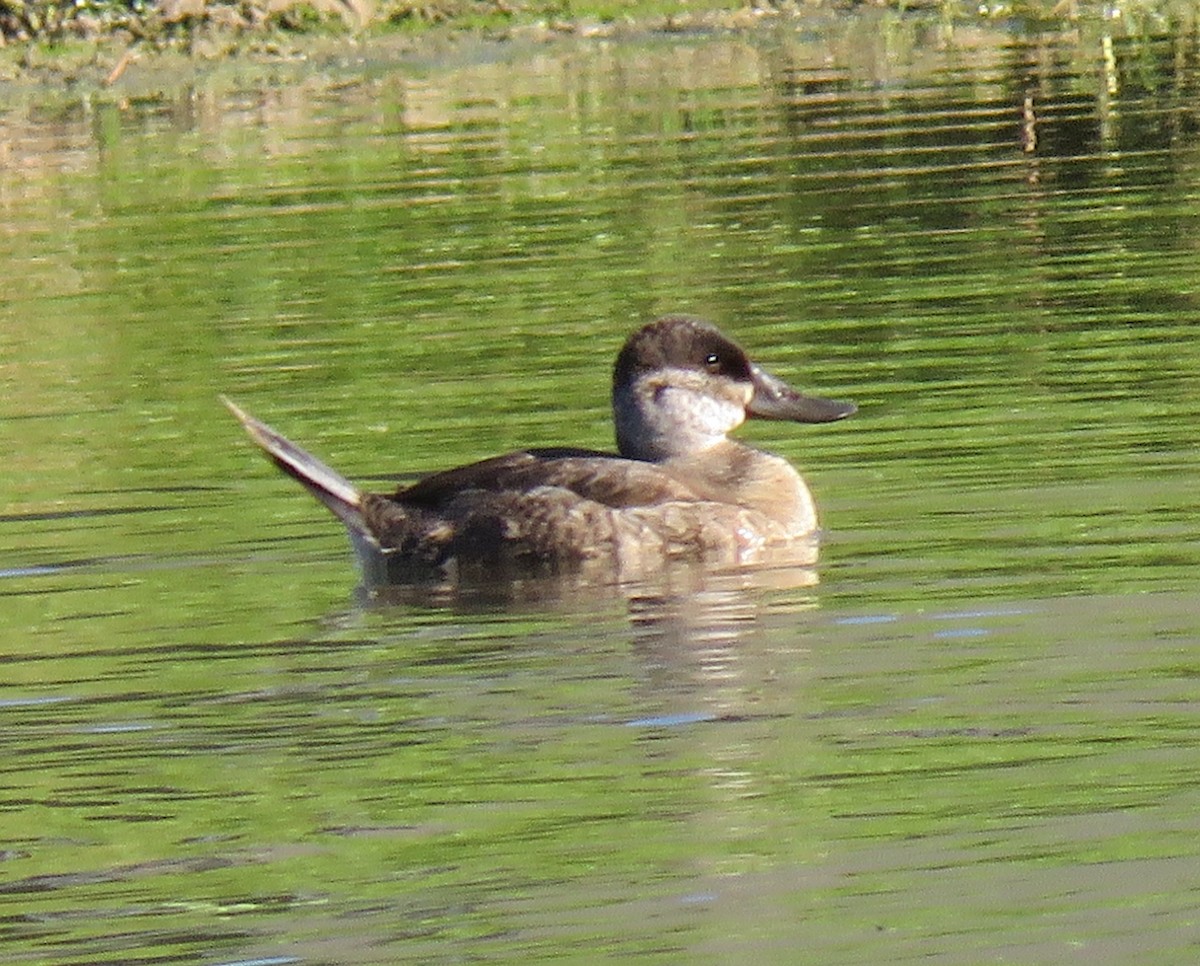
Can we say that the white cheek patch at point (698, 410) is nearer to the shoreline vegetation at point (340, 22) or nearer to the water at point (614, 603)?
the water at point (614, 603)

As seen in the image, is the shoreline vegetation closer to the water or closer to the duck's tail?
the water

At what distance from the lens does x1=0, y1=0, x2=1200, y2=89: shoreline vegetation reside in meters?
28.0

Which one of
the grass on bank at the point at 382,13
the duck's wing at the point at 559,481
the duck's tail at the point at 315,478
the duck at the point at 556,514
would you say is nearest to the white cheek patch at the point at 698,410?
the duck at the point at 556,514

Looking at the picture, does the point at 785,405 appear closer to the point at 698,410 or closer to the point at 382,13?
the point at 698,410

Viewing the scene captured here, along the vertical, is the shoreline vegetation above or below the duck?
above

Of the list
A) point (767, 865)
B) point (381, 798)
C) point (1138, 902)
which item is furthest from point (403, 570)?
point (1138, 902)

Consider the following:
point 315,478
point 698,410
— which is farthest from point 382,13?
point 315,478

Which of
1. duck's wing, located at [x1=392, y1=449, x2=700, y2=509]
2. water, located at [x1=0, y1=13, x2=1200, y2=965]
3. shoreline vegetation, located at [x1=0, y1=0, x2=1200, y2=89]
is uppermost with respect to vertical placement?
shoreline vegetation, located at [x1=0, y1=0, x2=1200, y2=89]

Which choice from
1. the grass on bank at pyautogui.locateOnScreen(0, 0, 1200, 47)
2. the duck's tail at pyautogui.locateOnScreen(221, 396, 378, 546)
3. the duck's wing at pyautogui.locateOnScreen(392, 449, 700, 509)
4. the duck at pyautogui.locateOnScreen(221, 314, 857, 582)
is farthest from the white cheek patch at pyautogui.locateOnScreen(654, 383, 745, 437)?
the grass on bank at pyautogui.locateOnScreen(0, 0, 1200, 47)

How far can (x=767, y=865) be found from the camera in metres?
5.57

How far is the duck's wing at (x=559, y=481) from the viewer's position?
9117 millimetres

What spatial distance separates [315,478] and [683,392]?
1348 millimetres

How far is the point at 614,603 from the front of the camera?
8422 millimetres

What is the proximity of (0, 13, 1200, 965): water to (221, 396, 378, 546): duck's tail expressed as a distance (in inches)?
8.8
